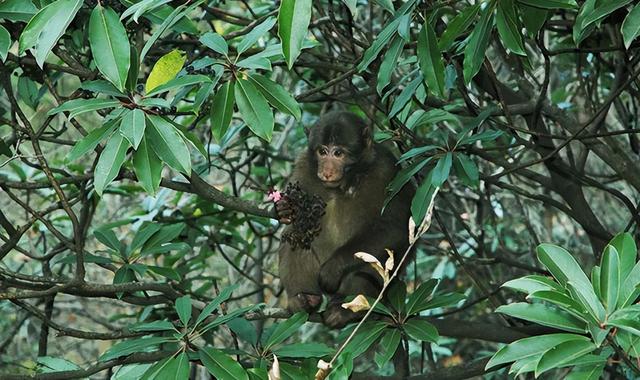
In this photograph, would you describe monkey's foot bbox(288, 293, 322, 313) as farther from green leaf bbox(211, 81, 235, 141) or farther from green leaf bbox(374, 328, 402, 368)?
green leaf bbox(211, 81, 235, 141)

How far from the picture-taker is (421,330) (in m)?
3.56

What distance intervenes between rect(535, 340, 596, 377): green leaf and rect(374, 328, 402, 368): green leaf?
1.26 metres

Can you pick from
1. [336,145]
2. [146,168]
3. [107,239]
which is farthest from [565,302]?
[336,145]

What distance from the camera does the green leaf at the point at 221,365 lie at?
9.73 ft

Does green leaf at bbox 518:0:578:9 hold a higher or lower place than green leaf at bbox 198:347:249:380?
higher

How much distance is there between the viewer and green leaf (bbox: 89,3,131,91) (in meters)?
2.55

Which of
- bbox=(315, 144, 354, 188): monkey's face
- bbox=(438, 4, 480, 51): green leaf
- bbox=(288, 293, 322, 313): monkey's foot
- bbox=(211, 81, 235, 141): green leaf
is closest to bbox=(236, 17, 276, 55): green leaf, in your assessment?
bbox=(211, 81, 235, 141): green leaf

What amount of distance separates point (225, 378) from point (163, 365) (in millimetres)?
213

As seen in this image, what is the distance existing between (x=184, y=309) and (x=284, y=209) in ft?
2.06

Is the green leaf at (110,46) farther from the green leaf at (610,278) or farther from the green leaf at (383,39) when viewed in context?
the green leaf at (610,278)

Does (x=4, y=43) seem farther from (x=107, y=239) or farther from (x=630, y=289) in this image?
(x=630, y=289)

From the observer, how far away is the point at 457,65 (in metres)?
3.94

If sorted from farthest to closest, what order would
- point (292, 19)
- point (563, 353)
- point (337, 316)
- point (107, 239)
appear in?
point (337, 316), point (107, 239), point (563, 353), point (292, 19)

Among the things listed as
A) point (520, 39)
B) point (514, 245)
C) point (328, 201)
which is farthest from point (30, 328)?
point (520, 39)
